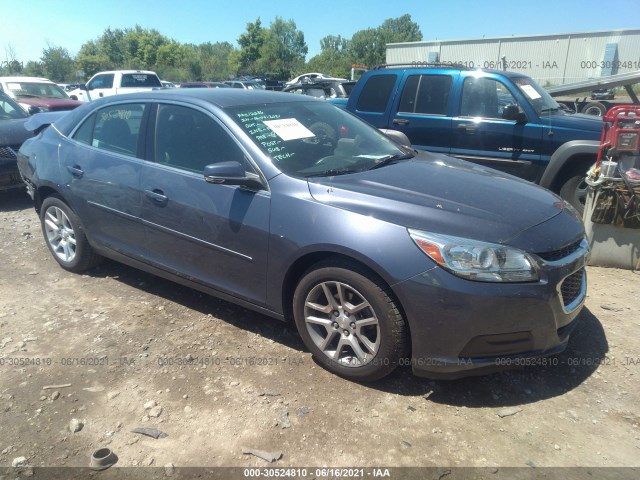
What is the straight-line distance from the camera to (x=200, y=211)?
10.9 ft

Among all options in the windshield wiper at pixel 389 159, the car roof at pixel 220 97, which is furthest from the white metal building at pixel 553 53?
the car roof at pixel 220 97

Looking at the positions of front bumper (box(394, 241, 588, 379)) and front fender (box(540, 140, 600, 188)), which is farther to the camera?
front fender (box(540, 140, 600, 188))

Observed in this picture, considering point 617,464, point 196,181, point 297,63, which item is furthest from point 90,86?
point 297,63

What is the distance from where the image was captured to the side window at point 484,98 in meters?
6.14

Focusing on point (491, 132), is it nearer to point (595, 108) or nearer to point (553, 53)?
point (595, 108)

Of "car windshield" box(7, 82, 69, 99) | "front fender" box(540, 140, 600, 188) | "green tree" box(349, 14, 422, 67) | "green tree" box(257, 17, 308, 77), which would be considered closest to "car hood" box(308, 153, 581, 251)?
"front fender" box(540, 140, 600, 188)

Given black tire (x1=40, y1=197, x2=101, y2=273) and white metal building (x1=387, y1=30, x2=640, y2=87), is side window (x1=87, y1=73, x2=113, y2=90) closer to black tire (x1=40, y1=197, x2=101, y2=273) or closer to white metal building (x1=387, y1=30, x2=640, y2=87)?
black tire (x1=40, y1=197, x2=101, y2=273)

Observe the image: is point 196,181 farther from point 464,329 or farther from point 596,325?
point 596,325

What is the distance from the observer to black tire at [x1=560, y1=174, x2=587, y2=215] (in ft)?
18.3

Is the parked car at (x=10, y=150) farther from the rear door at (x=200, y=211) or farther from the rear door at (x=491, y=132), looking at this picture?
the rear door at (x=491, y=132)

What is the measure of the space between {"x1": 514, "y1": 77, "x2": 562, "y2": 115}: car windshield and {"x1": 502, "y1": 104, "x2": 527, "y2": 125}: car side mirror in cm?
24

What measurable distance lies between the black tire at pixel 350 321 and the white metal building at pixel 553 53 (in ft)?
95.5

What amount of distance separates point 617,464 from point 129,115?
3.96 metres

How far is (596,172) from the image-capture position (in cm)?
452
